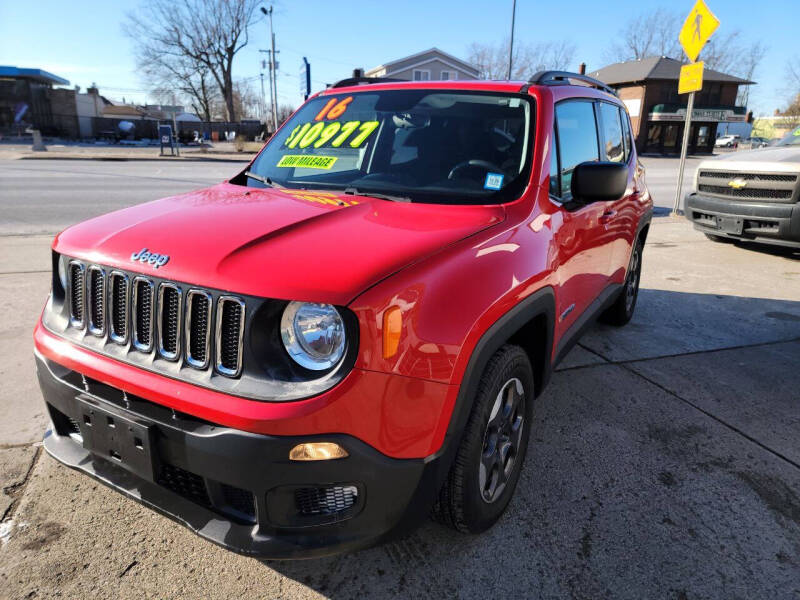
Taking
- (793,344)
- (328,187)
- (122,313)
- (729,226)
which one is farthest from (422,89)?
(729,226)

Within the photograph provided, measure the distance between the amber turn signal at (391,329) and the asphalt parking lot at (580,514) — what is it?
97 centimetres

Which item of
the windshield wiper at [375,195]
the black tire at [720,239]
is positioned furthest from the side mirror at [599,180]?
the black tire at [720,239]

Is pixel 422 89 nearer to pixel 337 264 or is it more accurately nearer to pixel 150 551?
pixel 337 264

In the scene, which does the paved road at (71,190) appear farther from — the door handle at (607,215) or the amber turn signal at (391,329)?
the amber turn signal at (391,329)

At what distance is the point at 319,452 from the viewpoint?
1.63m

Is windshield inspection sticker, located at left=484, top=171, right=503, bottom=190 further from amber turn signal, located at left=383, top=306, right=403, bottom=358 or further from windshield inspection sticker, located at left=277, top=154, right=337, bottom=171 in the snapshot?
amber turn signal, located at left=383, top=306, right=403, bottom=358

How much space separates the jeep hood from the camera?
1.67 m

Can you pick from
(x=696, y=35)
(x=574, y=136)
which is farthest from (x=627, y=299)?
(x=696, y=35)

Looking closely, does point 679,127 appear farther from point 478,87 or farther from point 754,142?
point 478,87

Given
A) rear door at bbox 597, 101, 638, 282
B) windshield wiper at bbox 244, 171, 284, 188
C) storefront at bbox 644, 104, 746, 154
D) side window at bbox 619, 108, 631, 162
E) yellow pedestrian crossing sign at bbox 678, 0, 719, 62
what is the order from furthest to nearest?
storefront at bbox 644, 104, 746, 154
yellow pedestrian crossing sign at bbox 678, 0, 719, 62
side window at bbox 619, 108, 631, 162
rear door at bbox 597, 101, 638, 282
windshield wiper at bbox 244, 171, 284, 188

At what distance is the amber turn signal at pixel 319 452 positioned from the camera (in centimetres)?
161

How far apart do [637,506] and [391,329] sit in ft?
5.35

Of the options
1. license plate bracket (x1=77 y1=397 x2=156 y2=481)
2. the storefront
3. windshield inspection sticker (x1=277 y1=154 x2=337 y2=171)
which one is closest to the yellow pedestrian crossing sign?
windshield inspection sticker (x1=277 y1=154 x2=337 y2=171)

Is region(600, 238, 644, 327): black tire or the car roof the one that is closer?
the car roof
